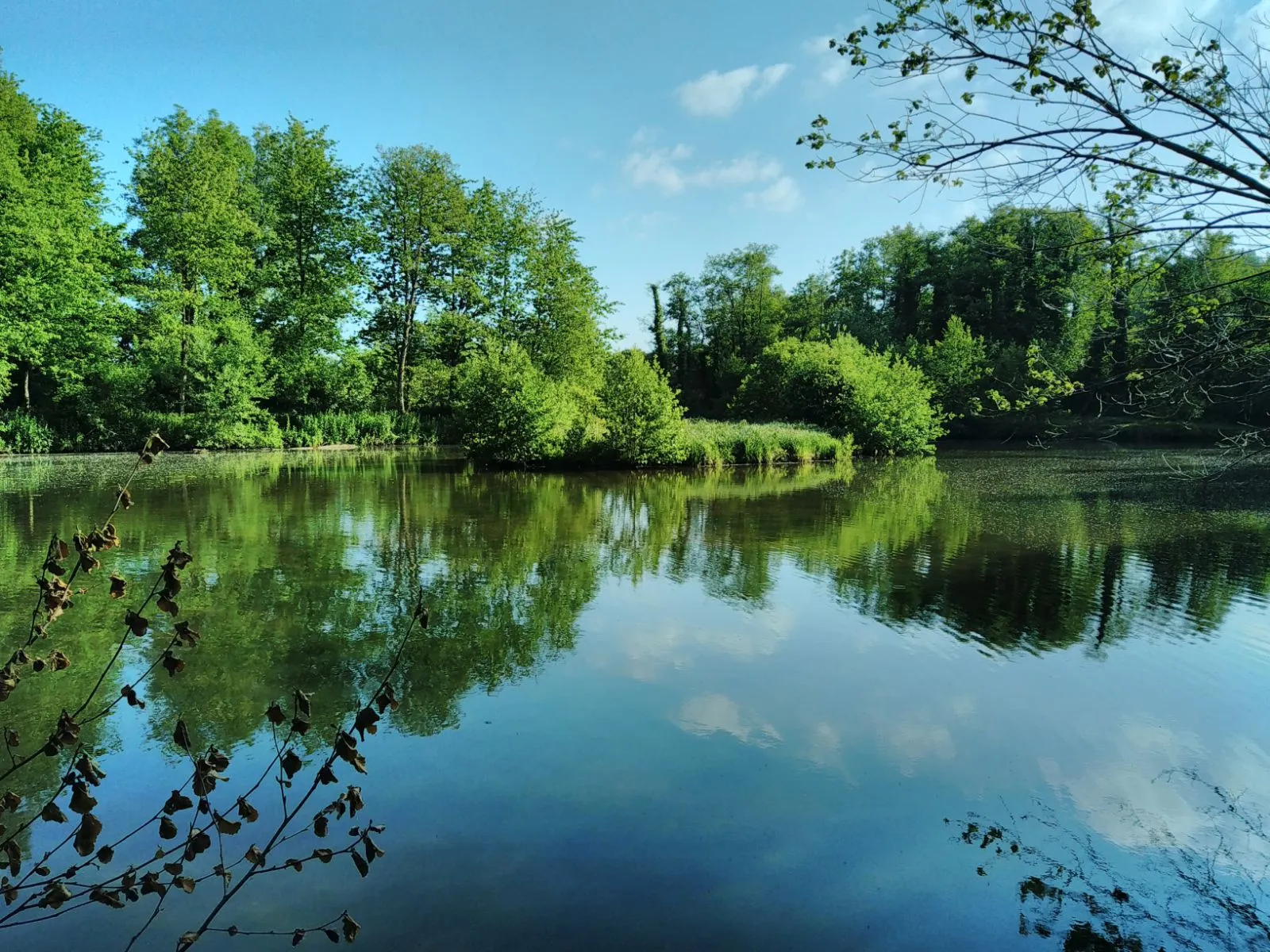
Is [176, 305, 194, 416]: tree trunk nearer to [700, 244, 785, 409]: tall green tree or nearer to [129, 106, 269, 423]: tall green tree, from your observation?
[129, 106, 269, 423]: tall green tree

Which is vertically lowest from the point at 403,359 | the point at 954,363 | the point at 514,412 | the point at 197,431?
the point at 197,431

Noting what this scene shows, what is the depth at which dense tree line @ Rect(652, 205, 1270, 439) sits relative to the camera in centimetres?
424

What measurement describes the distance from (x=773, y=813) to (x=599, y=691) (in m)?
2.10

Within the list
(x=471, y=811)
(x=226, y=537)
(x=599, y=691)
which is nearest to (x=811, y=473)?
(x=226, y=537)

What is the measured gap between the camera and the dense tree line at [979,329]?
424cm

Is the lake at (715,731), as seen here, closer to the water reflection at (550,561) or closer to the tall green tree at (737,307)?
the water reflection at (550,561)

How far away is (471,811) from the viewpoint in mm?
4512

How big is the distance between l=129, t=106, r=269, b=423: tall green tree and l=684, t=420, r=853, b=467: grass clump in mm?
17233

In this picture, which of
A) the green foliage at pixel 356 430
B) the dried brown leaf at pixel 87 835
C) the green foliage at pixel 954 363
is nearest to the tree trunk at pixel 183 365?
the green foliage at pixel 356 430

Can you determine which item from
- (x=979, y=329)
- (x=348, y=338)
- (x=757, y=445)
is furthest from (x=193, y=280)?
(x=979, y=329)

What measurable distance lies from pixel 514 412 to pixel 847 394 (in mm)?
17023

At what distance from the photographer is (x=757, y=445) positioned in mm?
27297

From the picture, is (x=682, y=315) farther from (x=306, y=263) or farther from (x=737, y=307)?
(x=306, y=263)

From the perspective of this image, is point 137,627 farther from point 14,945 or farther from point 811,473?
point 811,473
